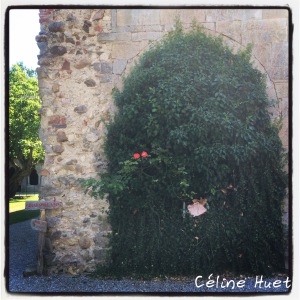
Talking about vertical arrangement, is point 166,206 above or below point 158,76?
below

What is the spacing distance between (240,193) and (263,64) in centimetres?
167

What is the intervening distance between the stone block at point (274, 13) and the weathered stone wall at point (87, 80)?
0.09m

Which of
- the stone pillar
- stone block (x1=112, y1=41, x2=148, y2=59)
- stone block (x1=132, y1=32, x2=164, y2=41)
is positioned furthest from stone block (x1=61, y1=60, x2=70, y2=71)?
stone block (x1=132, y1=32, x2=164, y2=41)

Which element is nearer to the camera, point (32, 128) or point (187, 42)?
point (187, 42)

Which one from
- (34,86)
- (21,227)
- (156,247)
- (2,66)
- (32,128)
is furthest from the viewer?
(34,86)

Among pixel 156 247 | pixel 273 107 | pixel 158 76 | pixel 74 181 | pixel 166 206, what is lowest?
pixel 156 247

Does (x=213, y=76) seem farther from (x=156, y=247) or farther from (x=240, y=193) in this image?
(x=156, y=247)

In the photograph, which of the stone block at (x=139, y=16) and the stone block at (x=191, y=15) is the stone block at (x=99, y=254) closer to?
the stone block at (x=139, y=16)

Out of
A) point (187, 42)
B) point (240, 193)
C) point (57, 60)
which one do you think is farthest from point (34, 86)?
point (240, 193)

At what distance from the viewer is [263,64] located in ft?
15.4

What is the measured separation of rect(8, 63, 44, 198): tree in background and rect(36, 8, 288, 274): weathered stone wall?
6.24 meters

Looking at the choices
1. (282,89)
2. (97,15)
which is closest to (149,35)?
(97,15)

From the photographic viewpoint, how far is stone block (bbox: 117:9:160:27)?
15.3ft

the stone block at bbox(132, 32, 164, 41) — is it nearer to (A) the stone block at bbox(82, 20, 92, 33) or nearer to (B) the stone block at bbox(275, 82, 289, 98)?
(A) the stone block at bbox(82, 20, 92, 33)
